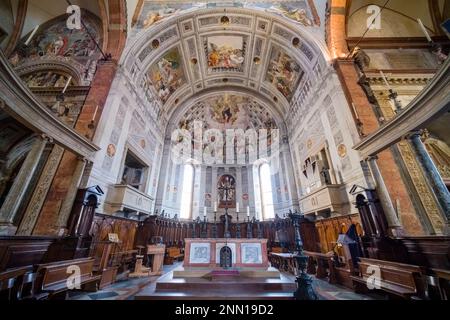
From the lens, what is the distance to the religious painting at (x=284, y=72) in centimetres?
1080

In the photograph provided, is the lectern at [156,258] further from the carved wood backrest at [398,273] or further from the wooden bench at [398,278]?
the carved wood backrest at [398,273]

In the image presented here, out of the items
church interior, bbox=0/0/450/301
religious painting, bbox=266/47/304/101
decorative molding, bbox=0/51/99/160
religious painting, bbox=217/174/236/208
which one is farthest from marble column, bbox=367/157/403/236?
religious painting, bbox=217/174/236/208

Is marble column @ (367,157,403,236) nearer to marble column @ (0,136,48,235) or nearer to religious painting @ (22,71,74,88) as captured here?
marble column @ (0,136,48,235)

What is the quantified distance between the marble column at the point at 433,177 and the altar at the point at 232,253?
4.25 metres

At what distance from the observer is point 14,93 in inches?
148

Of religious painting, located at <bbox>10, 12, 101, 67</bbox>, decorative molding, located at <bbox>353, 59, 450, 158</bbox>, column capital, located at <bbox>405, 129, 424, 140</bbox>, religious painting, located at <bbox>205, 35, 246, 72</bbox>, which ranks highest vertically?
religious painting, located at <bbox>205, 35, 246, 72</bbox>

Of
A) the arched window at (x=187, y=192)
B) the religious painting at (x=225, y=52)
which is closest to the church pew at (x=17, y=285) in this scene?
the arched window at (x=187, y=192)

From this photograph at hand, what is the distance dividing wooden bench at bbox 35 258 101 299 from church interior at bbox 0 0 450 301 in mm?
38

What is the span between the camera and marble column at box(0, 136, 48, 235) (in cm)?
410

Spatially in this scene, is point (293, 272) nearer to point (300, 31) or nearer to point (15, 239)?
point (15, 239)

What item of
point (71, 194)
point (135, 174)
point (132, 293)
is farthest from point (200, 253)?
point (135, 174)

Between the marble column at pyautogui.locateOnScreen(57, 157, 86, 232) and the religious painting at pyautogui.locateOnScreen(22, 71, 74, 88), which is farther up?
the religious painting at pyautogui.locateOnScreen(22, 71, 74, 88)

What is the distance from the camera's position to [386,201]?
16.6ft

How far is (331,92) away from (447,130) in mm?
4569
